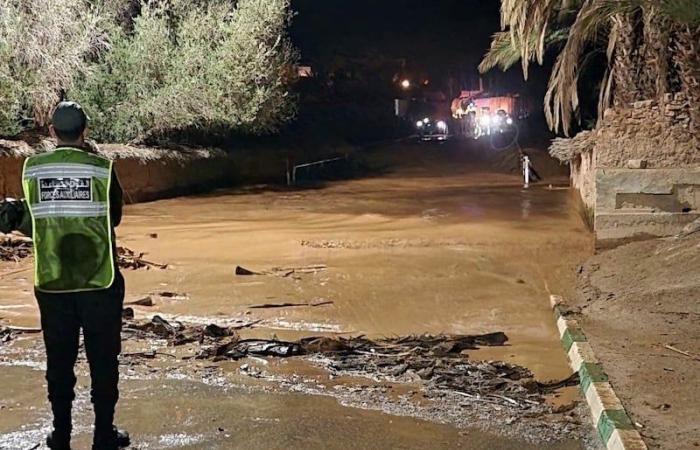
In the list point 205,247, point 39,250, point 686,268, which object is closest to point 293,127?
point 205,247

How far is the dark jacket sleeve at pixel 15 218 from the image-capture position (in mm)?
4047

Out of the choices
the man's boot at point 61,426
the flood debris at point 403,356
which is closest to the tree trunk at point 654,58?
the flood debris at point 403,356

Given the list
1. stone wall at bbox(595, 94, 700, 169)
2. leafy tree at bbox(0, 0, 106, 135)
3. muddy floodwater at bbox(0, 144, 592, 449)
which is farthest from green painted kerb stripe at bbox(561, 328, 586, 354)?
leafy tree at bbox(0, 0, 106, 135)

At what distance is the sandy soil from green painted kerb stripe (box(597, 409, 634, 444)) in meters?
0.07

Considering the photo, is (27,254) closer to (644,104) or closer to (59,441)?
(59,441)

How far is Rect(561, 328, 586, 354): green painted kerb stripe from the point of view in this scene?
22.3ft

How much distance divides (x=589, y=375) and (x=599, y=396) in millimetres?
485

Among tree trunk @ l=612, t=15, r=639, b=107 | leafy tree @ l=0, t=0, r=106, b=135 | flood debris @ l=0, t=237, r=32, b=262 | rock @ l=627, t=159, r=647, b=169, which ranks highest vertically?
leafy tree @ l=0, t=0, r=106, b=135

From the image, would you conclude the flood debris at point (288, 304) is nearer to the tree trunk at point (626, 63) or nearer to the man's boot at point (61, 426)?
the man's boot at point (61, 426)

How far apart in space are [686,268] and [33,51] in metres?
14.4

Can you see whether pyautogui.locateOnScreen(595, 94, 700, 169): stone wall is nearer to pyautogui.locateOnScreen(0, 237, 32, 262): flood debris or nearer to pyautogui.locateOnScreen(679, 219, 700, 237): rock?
pyautogui.locateOnScreen(679, 219, 700, 237): rock

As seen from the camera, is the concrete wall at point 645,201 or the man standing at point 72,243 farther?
the concrete wall at point 645,201

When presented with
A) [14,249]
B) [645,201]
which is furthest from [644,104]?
[14,249]

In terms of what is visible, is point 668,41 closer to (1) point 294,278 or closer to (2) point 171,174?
(1) point 294,278
